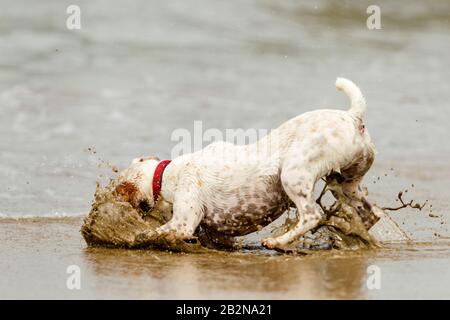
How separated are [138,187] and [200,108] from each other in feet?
18.2

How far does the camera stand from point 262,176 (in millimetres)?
6305

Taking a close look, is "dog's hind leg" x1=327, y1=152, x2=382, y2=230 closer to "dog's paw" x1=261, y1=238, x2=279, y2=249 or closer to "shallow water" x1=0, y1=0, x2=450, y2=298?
"shallow water" x1=0, y1=0, x2=450, y2=298

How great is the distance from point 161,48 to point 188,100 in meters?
2.49

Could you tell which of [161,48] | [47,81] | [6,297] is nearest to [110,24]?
[161,48]

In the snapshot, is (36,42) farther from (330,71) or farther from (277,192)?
(277,192)

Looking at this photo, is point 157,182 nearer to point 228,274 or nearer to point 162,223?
point 162,223

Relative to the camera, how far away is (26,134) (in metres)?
10.8

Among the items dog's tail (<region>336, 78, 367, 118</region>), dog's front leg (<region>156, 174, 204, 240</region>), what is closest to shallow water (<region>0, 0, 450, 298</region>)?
dog's front leg (<region>156, 174, 204, 240</region>)

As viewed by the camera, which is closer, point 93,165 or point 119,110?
point 93,165

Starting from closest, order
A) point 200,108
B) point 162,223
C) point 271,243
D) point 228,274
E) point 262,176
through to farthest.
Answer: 1. point 228,274
2. point 271,243
3. point 262,176
4. point 162,223
5. point 200,108

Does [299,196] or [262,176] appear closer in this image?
[299,196]

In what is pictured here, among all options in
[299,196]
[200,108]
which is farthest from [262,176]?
[200,108]

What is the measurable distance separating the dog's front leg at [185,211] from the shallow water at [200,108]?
0.84 ft

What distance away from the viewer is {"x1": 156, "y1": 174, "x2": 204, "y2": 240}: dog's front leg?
6334 millimetres
